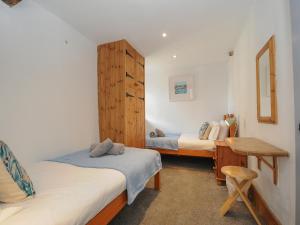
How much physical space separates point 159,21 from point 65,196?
93.8 inches

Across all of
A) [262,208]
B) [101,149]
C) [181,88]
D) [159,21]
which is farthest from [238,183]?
[181,88]

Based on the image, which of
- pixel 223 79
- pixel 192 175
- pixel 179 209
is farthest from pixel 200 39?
pixel 179 209

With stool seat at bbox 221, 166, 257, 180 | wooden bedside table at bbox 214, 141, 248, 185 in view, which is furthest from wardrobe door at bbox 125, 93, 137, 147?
stool seat at bbox 221, 166, 257, 180

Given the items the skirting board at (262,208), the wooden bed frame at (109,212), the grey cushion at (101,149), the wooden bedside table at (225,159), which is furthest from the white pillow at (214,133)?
the wooden bed frame at (109,212)

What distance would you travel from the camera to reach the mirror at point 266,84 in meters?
1.39

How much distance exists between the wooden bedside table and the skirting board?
17.3 inches

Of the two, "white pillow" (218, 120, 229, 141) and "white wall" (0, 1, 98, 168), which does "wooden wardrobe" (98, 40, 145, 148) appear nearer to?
"white wall" (0, 1, 98, 168)

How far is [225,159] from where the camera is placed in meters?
2.49

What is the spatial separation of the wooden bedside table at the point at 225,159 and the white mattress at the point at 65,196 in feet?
5.74

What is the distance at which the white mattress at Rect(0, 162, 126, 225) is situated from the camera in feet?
2.72

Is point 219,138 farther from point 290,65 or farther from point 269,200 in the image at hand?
point 290,65

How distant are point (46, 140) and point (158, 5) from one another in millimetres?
2237

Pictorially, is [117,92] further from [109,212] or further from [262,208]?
[262,208]

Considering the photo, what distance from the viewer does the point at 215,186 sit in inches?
95.2
